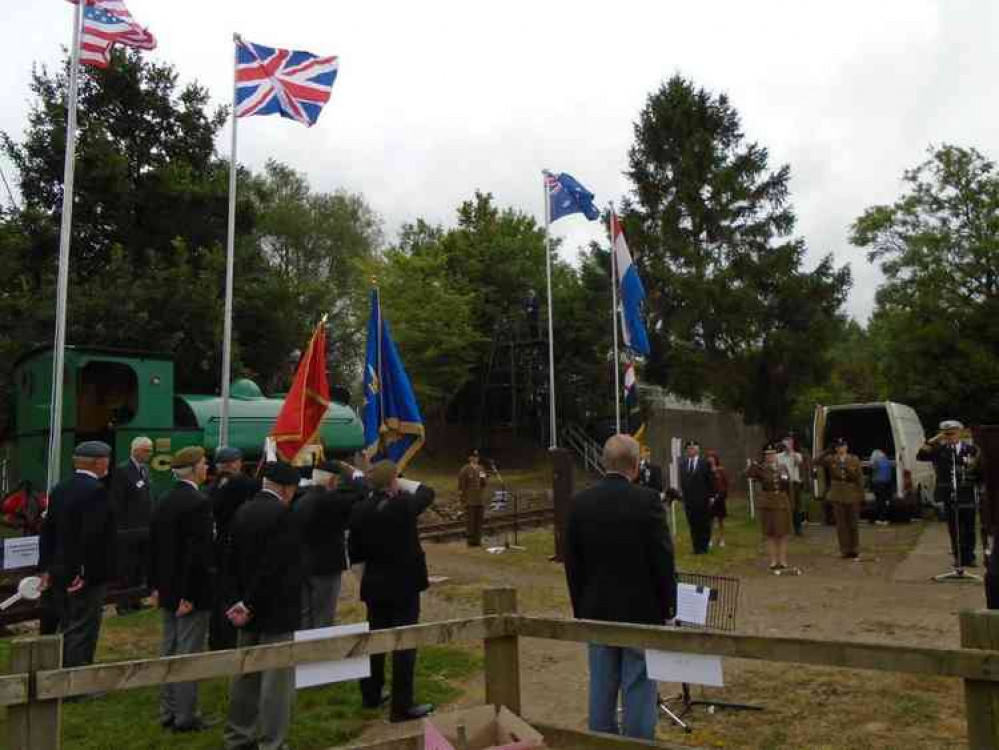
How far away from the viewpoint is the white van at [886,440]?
1892cm

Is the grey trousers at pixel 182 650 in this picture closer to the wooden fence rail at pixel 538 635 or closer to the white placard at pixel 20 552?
the wooden fence rail at pixel 538 635

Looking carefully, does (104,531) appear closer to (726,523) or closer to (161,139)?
(726,523)

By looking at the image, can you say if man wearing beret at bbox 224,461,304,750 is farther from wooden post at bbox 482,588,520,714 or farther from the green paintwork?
the green paintwork

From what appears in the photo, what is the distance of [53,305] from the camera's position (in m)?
20.3

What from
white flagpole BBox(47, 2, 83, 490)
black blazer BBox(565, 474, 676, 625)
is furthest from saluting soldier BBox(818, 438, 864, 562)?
white flagpole BBox(47, 2, 83, 490)

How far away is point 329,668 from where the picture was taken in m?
4.20

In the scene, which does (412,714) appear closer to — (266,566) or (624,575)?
(266,566)

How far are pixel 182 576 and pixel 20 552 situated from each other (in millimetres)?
3980

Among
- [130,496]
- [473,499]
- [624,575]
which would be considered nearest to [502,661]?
[624,575]

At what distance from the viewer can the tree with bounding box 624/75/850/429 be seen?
31.1m

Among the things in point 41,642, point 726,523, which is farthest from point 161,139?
point 41,642

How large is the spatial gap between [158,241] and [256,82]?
12.1 meters

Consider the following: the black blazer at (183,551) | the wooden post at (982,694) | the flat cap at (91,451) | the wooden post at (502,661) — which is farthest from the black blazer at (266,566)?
the wooden post at (982,694)

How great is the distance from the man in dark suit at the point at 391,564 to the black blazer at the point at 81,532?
6.57 ft
